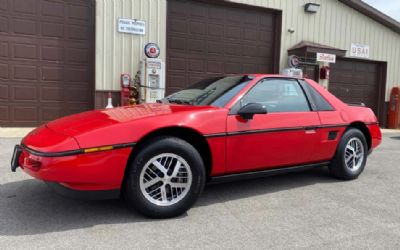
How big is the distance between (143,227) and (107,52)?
23.2 feet

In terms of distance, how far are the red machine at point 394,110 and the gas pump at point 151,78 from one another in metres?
9.27

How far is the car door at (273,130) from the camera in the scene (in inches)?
140

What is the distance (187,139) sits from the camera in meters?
3.41

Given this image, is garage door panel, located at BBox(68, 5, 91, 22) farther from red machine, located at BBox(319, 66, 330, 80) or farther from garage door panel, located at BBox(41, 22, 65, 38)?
red machine, located at BBox(319, 66, 330, 80)

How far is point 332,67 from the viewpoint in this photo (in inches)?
500

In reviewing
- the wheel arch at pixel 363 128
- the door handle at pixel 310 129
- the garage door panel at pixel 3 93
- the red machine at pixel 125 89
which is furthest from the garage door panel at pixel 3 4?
the wheel arch at pixel 363 128

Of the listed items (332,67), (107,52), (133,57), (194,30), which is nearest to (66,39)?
(107,52)

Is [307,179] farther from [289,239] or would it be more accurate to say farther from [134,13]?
[134,13]

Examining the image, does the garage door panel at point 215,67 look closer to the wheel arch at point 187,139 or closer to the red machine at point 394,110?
the red machine at point 394,110

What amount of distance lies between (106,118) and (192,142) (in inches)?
32.9

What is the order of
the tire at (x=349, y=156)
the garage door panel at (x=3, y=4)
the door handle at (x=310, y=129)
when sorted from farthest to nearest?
the garage door panel at (x=3, y=4), the tire at (x=349, y=156), the door handle at (x=310, y=129)

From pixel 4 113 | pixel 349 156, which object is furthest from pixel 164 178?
pixel 4 113

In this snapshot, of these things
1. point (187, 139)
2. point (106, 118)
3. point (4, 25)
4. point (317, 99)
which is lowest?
point (187, 139)

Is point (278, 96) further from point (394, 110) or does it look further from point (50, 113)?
point (394, 110)
